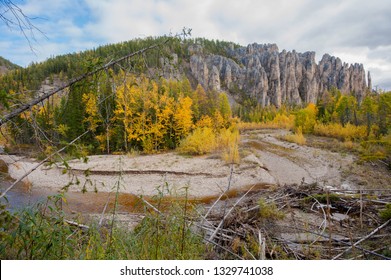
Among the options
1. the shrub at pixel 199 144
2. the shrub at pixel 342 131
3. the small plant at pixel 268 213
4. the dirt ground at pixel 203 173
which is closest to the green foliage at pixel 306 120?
the shrub at pixel 342 131

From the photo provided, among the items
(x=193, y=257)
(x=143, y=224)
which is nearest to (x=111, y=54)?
(x=143, y=224)

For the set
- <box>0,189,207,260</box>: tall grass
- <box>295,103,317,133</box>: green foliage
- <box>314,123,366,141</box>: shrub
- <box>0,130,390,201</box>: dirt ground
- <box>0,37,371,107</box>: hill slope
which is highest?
<box>0,37,371,107</box>: hill slope

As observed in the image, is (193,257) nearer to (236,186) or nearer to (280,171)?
(236,186)

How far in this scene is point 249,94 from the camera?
453 feet

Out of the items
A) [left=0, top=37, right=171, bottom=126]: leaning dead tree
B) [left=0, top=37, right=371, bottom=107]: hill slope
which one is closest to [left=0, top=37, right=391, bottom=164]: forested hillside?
[left=0, top=37, right=171, bottom=126]: leaning dead tree

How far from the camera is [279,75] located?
470 feet

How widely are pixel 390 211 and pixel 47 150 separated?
647 centimetres

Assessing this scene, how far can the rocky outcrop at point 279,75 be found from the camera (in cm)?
13638

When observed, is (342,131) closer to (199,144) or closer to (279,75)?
(199,144)

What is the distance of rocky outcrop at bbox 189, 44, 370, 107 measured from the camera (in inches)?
5369

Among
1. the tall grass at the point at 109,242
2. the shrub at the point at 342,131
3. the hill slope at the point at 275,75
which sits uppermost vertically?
the hill slope at the point at 275,75

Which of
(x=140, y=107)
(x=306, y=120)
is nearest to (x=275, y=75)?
(x=306, y=120)

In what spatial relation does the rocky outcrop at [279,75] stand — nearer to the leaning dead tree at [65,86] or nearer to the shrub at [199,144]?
the shrub at [199,144]

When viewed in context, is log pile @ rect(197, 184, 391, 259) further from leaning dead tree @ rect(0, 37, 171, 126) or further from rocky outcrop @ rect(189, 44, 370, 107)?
rocky outcrop @ rect(189, 44, 370, 107)
